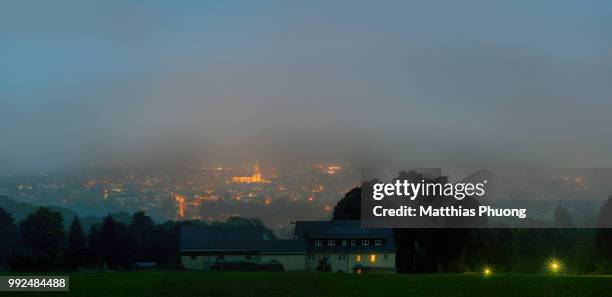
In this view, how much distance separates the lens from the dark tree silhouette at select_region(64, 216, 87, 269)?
8906cm

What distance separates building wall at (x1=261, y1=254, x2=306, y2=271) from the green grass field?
40049mm

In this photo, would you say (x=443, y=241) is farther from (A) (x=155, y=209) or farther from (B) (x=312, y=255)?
(A) (x=155, y=209)

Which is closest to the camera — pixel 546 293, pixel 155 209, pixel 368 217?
pixel 546 293

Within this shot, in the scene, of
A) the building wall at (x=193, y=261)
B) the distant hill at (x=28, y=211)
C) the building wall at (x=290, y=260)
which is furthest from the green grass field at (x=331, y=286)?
the distant hill at (x=28, y=211)

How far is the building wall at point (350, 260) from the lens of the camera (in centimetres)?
8919

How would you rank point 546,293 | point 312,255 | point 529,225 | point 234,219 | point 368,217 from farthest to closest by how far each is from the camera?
point 234,219 → point 529,225 → point 368,217 → point 312,255 → point 546,293

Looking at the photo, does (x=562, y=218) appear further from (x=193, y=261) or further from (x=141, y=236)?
(x=141, y=236)

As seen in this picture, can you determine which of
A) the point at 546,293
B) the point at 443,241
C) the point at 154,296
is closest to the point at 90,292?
the point at 154,296

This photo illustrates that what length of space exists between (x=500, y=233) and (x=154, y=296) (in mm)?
70744

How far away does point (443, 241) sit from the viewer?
90.7 metres

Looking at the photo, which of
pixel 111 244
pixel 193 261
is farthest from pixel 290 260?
pixel 111 244

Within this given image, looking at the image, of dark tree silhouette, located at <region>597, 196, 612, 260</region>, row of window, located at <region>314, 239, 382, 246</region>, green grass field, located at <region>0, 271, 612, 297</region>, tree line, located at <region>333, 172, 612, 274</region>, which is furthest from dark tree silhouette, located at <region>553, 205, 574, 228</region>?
green grass field, located at <region>0, 271, 612, 297</region>

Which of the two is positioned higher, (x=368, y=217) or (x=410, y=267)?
(x=368, y=217)

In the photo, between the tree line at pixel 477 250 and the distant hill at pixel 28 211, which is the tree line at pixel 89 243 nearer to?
the distant hill at pixel 28 211
